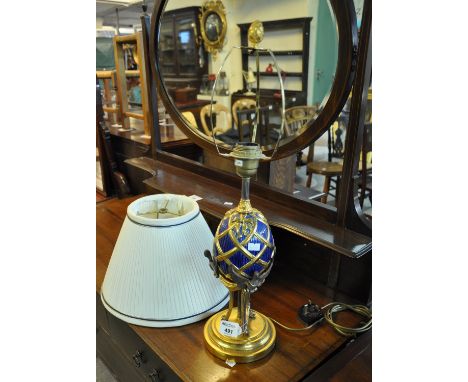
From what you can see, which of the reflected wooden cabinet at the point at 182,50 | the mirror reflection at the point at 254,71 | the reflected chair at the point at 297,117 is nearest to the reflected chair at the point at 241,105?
the mirror reflection at the point at 254,71

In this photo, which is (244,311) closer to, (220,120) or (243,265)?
(243,265)

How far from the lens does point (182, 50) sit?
52.6 inches

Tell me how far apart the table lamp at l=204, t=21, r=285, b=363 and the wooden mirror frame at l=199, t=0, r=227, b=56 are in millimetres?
588

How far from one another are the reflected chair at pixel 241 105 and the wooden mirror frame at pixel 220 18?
20 cm

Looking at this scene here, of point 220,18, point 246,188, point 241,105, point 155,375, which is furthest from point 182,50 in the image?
point 155,375

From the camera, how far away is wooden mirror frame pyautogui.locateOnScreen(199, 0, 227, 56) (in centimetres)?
113

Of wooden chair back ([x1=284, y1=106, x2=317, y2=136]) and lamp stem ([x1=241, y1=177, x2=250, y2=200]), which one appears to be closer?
lamp stem ([x1=241, y1=177, x2=250, y2=200])

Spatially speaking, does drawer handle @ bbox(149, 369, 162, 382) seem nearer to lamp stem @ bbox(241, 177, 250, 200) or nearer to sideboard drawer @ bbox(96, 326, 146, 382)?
sideboard drawer @ bbox(96, 326, 146, 382)

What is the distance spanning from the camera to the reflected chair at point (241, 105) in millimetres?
1081

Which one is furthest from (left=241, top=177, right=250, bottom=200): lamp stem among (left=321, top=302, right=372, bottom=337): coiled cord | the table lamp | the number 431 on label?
(left=321, top=302, right=372, bottom=337): coiled cord

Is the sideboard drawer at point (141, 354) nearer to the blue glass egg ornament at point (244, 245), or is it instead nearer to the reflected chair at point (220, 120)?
the blue glass egg ornament at point (244, 245)

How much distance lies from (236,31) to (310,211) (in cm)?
59
